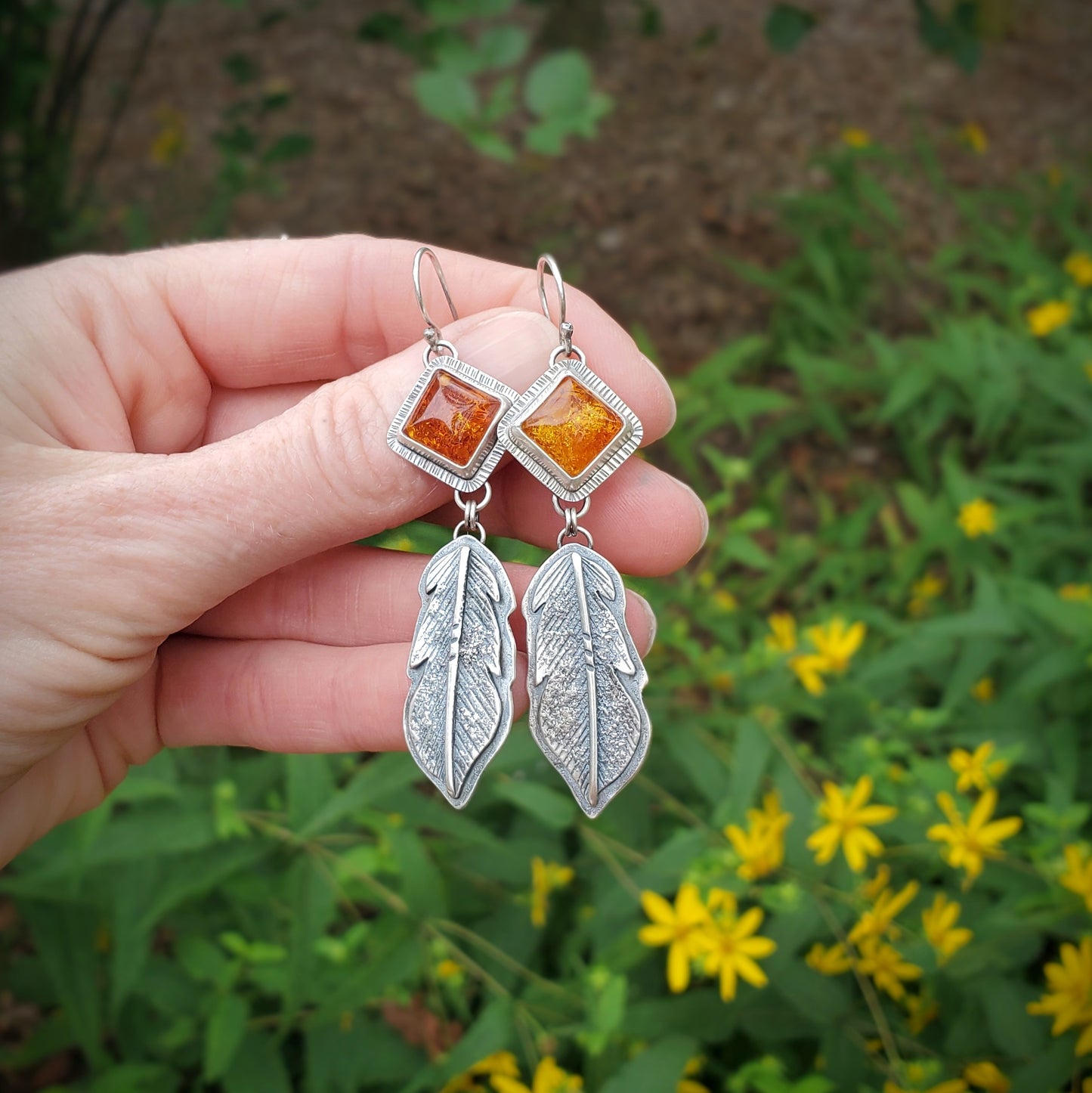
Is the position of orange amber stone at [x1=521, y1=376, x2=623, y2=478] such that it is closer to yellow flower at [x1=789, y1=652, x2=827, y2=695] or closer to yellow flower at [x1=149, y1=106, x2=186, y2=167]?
yellow flower at [x1=789, y1=652, x2=827, y2=695]

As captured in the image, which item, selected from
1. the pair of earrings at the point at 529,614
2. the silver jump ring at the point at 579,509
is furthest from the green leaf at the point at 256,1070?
the silver jump ring at the point at 579,509

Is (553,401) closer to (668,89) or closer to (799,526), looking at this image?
(799,526)

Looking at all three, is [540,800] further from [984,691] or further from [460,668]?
[984,691]

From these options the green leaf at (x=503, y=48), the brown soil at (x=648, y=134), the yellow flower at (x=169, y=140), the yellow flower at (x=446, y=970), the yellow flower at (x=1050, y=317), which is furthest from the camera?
the brown soil at (x=648, y=134)

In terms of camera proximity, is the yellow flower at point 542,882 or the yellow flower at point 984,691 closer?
the yellow flower at point 542,882

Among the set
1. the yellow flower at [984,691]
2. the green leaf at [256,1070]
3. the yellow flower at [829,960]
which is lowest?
the green leaf at [256,1070]

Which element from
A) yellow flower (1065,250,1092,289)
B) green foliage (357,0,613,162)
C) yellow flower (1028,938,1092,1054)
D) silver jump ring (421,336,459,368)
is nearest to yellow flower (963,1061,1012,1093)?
yellow flower (1028,938,1092,1054)

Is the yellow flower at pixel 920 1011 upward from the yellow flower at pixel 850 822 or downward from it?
downward

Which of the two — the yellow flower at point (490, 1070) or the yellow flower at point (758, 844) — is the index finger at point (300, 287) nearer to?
the yellow flower at point (758, 844)
